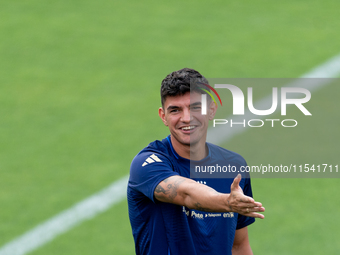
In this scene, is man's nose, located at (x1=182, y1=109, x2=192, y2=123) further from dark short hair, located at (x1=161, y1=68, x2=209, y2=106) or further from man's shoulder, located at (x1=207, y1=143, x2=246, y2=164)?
man's shoulder, located at (x1=207, y1=143, x2=246, y2=164)

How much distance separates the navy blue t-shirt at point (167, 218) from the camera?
443 cm

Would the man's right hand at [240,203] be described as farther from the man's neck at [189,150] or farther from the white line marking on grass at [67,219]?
the white line marking on grass at [67,219]

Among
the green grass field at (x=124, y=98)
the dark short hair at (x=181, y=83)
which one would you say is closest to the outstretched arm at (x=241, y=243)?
the dark short hair at (x=181, y=83)

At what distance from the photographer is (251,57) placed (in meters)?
11.7

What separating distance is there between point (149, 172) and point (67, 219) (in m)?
4.52

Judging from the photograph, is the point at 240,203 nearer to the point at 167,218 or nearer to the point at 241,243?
the point at 167,218

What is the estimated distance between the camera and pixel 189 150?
4715 mm

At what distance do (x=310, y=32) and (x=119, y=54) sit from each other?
388 cm

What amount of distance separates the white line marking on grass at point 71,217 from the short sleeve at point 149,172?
4128 mm

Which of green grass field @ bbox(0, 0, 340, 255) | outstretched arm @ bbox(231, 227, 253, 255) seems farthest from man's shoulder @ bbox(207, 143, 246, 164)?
green grass field @ bbox(0, 0, 340, 255)

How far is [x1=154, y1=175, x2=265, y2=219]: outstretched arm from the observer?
373cm

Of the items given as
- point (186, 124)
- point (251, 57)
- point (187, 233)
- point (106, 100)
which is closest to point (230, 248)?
point (187, 233)

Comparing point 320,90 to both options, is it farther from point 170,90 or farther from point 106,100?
point 170,90

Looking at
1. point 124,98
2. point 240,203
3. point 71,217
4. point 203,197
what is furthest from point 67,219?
point 240,203
